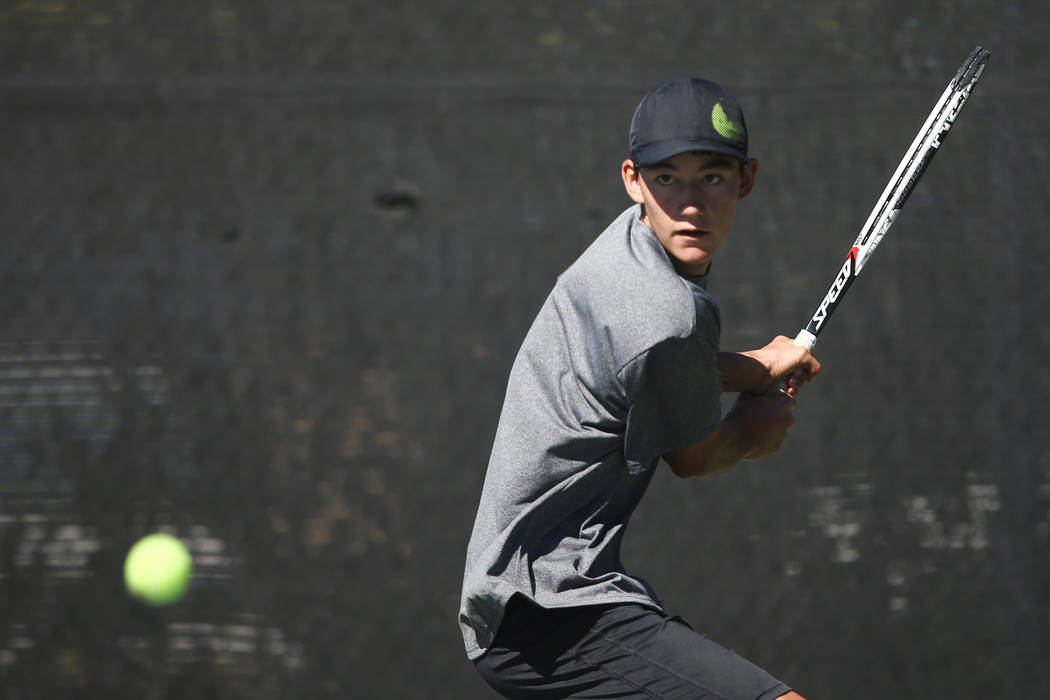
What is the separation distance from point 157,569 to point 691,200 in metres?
2.23

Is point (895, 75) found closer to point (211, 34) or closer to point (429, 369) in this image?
point (429, 369)

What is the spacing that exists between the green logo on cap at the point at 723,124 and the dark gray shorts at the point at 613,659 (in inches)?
29.1

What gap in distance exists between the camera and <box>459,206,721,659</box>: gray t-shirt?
66.5 inches

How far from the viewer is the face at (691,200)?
1.79 meters

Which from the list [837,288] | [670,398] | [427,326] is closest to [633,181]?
[670,398]

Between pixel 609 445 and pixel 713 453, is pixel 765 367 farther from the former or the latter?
pixel 609 445

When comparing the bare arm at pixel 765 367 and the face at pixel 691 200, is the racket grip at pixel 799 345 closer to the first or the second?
the bare arm at pixel 765 367

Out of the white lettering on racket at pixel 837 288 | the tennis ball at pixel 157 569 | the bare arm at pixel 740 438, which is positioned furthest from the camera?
the tennis ball at pixel 157 569

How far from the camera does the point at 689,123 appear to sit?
1.74 m

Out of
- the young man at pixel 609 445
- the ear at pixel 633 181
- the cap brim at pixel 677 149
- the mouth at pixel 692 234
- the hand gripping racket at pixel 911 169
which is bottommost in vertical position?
the young man at pixel 609 445

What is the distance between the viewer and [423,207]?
11.1 ft

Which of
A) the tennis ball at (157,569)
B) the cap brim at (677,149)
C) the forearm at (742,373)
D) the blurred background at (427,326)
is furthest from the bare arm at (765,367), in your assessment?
the tennis ball at (157,569)

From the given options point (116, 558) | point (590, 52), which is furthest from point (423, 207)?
point (116, 558)

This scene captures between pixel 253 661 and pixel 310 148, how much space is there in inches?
59.3
